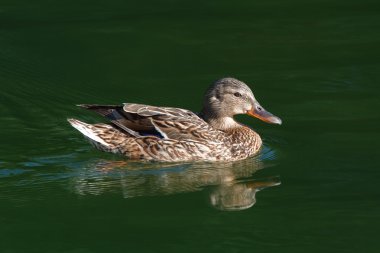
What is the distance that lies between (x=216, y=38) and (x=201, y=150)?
452 cm

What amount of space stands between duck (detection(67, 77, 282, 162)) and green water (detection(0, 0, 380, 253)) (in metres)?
0.22

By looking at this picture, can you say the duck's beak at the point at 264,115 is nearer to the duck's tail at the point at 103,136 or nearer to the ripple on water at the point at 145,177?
the ripple on water at the point at 145,177

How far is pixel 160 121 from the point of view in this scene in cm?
1209

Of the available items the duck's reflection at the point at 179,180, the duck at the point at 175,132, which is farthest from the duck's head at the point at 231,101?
the duck's reflection at the point at 179,180

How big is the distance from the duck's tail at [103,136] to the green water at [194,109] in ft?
0.38

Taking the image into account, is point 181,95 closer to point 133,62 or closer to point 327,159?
point 133,62

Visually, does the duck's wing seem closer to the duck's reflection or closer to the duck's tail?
the duck's tail

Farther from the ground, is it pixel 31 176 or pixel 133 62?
pixel 133 62

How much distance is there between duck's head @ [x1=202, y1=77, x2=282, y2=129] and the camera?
12281mm

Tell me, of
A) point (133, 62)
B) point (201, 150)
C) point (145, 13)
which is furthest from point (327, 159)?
point (145, 13)

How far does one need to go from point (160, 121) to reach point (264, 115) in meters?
1.21

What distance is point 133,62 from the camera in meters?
15.4

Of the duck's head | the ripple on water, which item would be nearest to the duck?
the duck's head

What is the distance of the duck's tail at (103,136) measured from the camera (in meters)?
12.0
